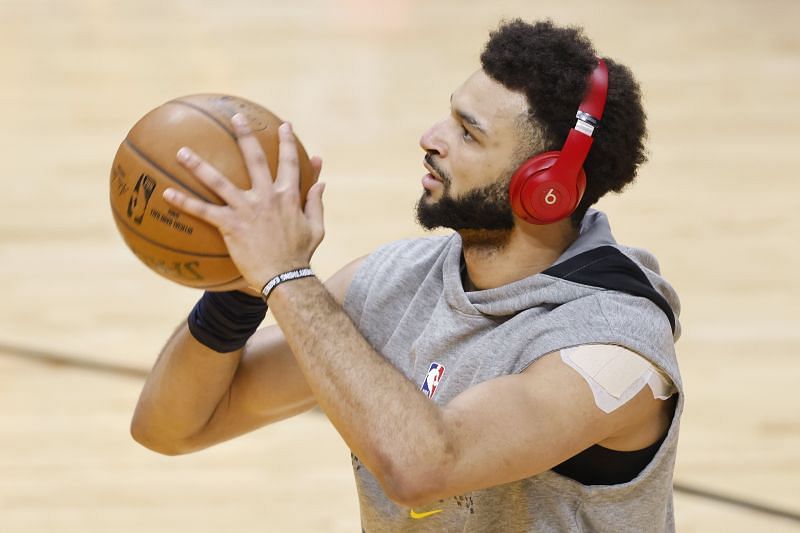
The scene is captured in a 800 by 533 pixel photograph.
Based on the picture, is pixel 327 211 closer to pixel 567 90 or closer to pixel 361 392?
pixel 567 90

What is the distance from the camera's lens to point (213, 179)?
79.9 inches

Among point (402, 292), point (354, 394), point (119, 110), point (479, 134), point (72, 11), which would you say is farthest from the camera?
point (72, 11)

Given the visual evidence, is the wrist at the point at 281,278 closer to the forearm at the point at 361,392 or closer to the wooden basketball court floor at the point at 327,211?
the forearm at the point at 361,392

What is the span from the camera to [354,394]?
6.33 ft

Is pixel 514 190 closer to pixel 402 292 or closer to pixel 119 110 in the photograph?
pixel 402 292

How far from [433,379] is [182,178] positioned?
0.58m

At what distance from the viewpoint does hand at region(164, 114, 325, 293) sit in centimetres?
201

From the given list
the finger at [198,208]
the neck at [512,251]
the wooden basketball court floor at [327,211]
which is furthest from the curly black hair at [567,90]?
the wooden basketball court floor at [327,211]

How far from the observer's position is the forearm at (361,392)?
74.6 inches

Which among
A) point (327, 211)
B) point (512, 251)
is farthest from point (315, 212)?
point (327, 211)

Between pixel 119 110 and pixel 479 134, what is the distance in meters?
4.51

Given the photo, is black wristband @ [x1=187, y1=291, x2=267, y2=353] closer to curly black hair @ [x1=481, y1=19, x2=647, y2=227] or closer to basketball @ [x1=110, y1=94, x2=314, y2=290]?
basketball @ [x1=110, y1=94, x2=314, y2=290]

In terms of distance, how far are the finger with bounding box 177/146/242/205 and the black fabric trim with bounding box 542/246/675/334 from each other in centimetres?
58

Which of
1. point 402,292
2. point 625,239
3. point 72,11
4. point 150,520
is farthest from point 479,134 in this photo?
point 72,11
